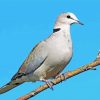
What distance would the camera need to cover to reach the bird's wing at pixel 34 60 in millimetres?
6777

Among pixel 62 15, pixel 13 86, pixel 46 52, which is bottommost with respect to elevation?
pixel 13 86

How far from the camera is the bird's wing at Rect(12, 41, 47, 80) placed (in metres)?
6.78

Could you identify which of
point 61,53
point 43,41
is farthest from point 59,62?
point 43,41

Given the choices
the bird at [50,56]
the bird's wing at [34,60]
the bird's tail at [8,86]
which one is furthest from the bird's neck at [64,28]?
the bird's tail at [8,86]

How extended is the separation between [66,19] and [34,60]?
104 centimetres

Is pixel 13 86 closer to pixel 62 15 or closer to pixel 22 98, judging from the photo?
pixel 62 15

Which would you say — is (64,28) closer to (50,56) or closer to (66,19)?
(66,19)

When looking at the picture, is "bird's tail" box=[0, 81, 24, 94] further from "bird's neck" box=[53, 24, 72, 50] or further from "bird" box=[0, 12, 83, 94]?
"bird's neck" box=[53, 24, 72, 50]

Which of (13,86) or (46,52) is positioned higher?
(46,52)

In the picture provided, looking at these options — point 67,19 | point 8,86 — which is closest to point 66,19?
point 67,19

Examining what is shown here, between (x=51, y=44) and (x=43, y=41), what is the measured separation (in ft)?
1.42

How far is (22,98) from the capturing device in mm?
3650

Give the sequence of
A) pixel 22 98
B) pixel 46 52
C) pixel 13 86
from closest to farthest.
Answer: pixel 22 98
pixel 13 86
pixel 46 52

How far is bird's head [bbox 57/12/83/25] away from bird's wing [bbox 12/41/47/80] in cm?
57
